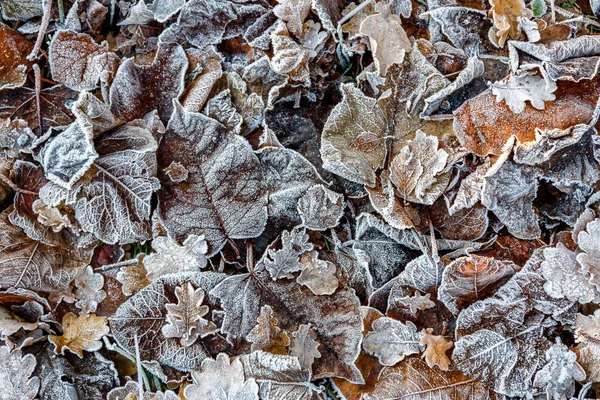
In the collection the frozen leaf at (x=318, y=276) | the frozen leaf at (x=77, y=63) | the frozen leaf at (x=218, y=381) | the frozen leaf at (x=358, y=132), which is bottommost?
the frozen leaf at (x=218, y=381)

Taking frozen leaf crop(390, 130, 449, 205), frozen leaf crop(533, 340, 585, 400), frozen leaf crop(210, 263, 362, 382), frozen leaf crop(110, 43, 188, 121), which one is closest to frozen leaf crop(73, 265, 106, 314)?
frozen leaf crop(210, 263, 362, 382)

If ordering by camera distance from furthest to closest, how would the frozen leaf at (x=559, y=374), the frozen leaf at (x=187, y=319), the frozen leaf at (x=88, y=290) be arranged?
the frozen leaf at (x=88, y=290) → the frozen leaf at (x=187, y=319) → the frozen leaf at (x=559, y=374)

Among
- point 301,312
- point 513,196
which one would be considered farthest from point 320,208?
point 513,196

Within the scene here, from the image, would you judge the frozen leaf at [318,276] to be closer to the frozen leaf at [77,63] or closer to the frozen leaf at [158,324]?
the frozen leaf at [158,324]

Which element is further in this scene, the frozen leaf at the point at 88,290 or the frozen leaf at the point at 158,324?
the frozen leaf at the point at 88,290

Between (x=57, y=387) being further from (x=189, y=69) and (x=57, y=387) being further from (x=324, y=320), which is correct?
(x=189, y=69)

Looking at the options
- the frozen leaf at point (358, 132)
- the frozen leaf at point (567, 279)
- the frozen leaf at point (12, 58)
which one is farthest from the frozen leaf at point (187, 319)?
the frozen leaf at point (567, 279)
